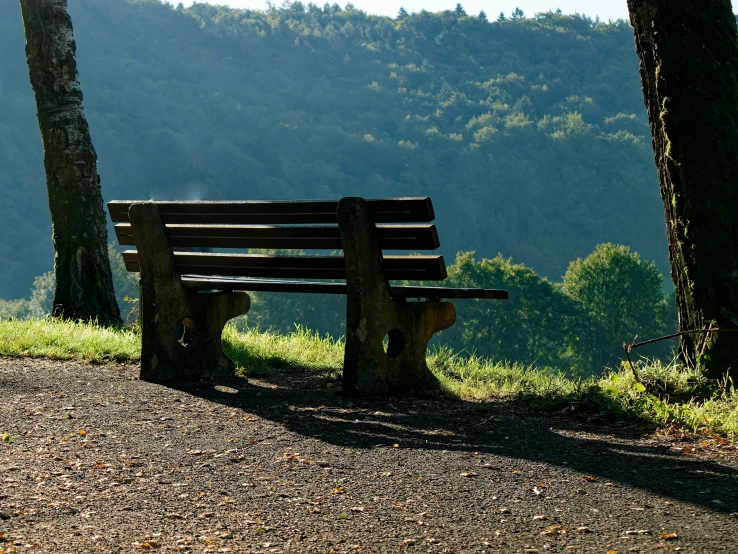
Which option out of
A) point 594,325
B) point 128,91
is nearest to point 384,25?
point 128,91

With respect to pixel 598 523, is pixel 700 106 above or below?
above

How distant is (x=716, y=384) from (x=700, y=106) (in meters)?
1.47

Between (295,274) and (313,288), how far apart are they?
1.33 ft

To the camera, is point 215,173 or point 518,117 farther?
point 518,117

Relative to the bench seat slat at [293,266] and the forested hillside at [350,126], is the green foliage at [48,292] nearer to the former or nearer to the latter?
the forested hillside at [350,126]

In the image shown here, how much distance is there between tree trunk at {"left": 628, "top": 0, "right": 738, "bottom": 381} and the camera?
4.73 meters

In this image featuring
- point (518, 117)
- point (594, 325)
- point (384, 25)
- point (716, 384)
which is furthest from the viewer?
point (384, 25)

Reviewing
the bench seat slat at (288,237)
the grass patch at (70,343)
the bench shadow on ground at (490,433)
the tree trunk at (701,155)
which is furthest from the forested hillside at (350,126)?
the bench shadow on ground at (490,433)

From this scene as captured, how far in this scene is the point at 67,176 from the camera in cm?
790

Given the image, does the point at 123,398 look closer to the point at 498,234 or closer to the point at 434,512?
the point at 434,512

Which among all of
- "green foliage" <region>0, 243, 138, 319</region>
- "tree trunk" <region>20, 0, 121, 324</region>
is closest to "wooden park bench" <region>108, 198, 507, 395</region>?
"tree trunk" <region>20, 0, 121, 324</region>

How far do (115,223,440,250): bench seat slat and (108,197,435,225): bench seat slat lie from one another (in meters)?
0.05

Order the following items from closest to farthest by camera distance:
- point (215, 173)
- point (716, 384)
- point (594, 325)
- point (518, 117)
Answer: point (716, 384), point (594, 325), point (215, 173), point (518, 117)

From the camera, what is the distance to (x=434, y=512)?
2.83m
